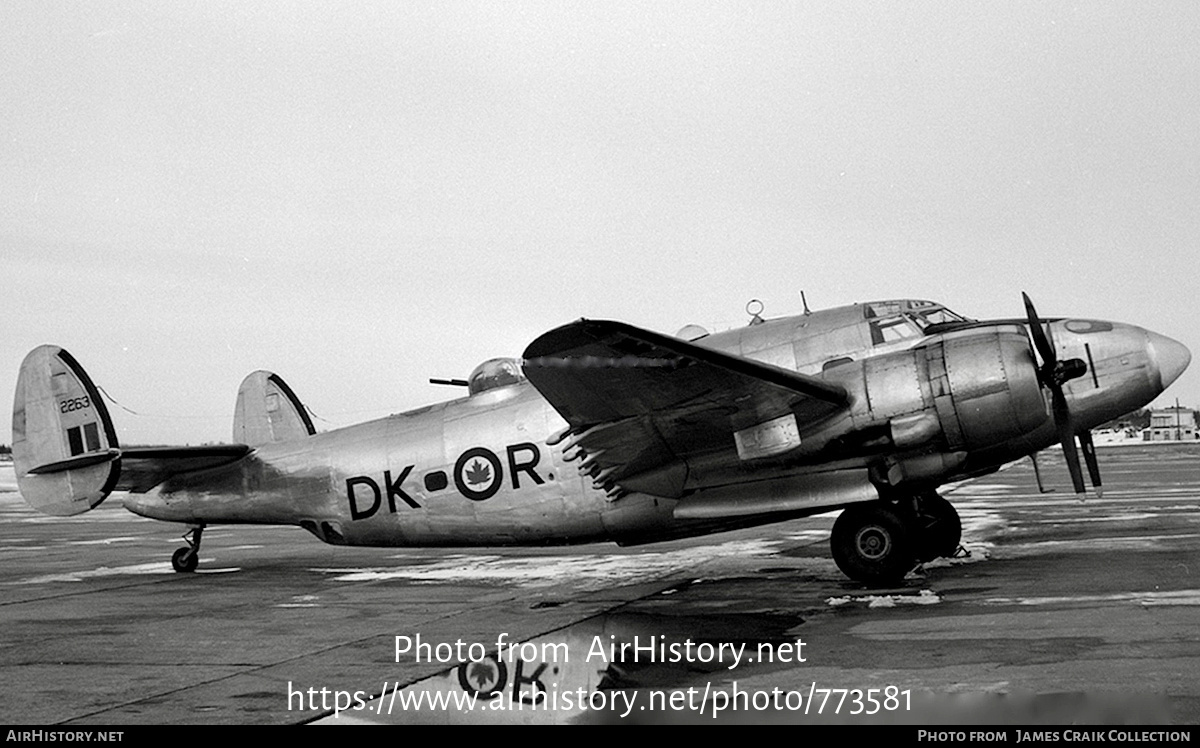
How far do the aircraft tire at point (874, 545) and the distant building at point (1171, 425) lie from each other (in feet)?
399

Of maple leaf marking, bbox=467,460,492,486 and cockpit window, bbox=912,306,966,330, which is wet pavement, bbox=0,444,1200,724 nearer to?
maple leaf marking, bbox=467,460,492,486

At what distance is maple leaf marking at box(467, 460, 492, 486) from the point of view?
11.7 metres

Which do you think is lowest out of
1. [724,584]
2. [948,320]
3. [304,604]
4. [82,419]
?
[724,584]

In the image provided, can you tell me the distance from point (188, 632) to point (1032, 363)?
8047 mm

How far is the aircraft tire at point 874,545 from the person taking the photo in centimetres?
1009

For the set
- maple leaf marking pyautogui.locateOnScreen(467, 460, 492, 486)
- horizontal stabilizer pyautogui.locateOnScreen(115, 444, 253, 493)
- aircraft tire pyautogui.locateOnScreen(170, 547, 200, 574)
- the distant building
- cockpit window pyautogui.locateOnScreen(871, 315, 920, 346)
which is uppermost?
horizontal stabilizer pyautogui.locateOnScreen(115, 444, 253, 493)

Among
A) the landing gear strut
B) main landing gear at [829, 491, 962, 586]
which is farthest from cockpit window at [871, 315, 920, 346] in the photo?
the landing gear strut

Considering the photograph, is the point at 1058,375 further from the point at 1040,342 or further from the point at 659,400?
the point at 659,400

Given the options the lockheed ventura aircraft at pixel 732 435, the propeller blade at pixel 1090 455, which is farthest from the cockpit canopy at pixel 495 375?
the propeller blade at pixel 1090 455

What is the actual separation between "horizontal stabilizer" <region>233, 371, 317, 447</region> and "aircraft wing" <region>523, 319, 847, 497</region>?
22.6ft

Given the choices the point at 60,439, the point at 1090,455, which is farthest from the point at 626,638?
the point at 60,439

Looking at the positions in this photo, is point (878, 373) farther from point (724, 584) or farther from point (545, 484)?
point (545, 484)
